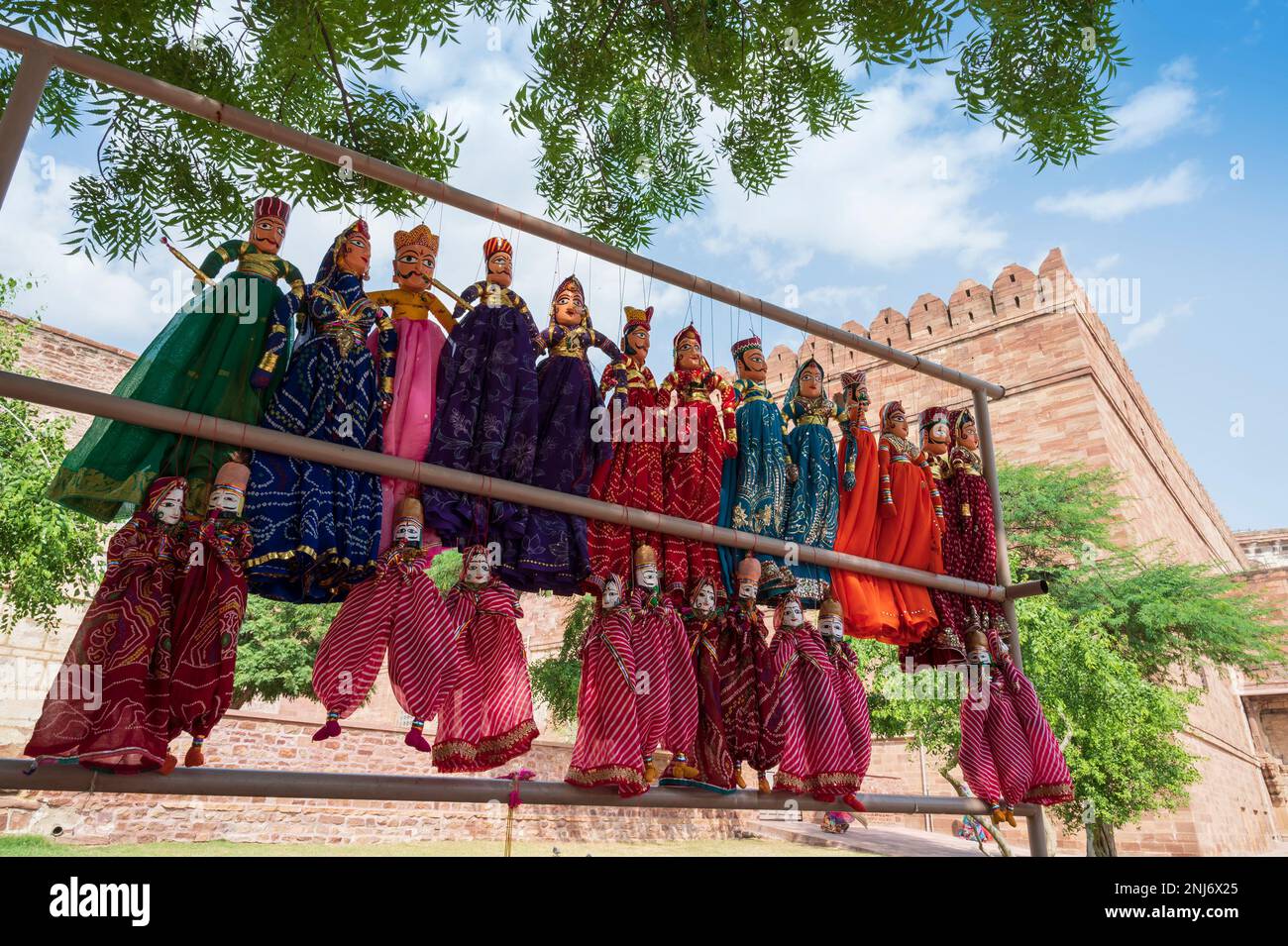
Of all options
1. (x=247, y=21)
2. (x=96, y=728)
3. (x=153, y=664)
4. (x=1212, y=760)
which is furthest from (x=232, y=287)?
(x=1212, y=760)

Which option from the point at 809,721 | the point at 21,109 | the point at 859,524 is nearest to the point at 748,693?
the point at 809,721

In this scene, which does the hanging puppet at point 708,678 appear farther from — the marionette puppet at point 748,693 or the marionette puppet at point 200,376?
the marionette puppet at point 200,376

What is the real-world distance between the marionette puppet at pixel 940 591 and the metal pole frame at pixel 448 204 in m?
0.13

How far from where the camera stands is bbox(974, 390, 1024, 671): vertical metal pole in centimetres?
399

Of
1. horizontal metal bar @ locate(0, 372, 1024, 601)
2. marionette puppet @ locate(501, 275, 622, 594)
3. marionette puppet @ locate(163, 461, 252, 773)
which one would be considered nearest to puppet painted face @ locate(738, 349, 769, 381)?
marionette puppet @ locate(501, 275, 622, 594)

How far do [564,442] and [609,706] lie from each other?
0.98 metres

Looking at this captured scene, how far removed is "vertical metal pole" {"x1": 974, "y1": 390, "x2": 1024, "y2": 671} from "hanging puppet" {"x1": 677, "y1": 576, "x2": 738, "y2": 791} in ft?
5.54

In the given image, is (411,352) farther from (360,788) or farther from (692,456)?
(360,788)

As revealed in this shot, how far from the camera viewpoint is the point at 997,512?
420 cm

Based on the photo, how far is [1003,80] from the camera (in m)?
3.73

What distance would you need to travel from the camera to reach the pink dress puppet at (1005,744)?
349 cm

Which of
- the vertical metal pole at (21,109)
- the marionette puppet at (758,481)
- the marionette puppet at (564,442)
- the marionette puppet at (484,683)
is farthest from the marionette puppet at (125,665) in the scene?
the marionette puppet at (758,481)
